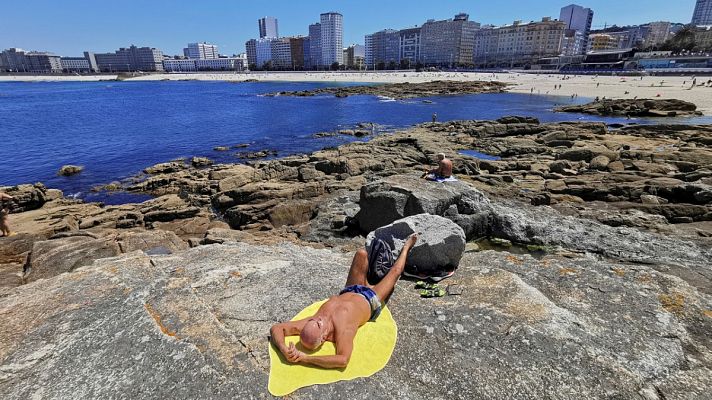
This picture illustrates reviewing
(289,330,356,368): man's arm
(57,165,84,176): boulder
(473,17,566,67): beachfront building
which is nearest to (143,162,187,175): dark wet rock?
(57,165,84,176): boulder

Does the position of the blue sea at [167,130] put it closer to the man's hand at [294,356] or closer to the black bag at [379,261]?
the black bag at [379,261]

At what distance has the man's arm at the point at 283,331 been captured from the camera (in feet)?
16.0

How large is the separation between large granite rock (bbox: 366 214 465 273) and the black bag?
0.32m

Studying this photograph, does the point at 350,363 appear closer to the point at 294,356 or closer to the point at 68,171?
the point at 294,356

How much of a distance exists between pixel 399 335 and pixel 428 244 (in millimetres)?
2562

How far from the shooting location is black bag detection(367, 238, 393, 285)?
22.5 feet

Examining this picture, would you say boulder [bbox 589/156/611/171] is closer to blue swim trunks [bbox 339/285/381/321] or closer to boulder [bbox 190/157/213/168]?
blue swim trunks [bbox 339/285/381/321]

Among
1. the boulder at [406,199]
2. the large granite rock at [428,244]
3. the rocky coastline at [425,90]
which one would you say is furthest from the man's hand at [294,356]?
the rocky coastline at [425,90]

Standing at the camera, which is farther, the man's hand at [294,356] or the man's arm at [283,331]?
the man's arm at [283,331]

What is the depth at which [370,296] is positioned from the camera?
19.2 ft

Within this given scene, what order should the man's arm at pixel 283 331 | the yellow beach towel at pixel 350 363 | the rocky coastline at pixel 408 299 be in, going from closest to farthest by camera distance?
1. the yellow beach towel at pixel 350 363
2. the rocky coastline at pixel 408 299
3. the man's arm at pixel 283 331

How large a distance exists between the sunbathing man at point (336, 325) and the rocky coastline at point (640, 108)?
49953mm

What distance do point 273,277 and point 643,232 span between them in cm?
1133

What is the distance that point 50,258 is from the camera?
9.12 m
